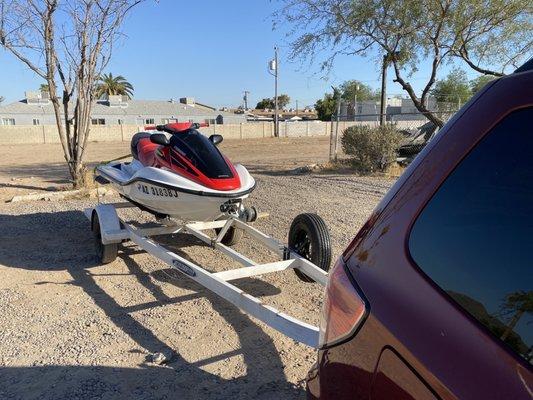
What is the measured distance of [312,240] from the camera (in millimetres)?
4672

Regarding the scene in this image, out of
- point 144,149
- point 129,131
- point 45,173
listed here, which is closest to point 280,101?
point 129,131

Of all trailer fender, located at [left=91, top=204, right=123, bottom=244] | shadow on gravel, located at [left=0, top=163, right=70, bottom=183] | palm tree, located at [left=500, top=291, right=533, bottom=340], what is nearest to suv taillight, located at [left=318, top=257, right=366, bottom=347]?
palm tree, located at [left=500, top=291, right=533, bottom=340]

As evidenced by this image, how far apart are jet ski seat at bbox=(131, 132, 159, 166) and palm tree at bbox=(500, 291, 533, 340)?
499cm

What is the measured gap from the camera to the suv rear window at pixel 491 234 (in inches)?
44.3

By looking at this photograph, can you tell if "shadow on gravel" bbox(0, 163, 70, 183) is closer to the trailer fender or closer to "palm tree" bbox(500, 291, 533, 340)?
the trailer fender

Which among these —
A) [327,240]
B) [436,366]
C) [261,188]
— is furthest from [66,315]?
[261,188]

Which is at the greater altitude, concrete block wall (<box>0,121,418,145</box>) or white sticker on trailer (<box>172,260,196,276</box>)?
white sticker on trailer (<box>172,260,196,276</box>)

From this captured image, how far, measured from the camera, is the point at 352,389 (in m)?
1.42

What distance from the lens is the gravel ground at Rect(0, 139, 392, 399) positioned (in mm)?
3209

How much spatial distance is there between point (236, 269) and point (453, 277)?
120 inches

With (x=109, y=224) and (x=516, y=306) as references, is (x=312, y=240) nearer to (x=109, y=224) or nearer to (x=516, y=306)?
(x=109, y=224)

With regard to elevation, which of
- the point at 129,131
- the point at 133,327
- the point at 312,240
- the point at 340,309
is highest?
the point at 340,309

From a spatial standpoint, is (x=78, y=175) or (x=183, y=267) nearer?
(x=183, y=267)

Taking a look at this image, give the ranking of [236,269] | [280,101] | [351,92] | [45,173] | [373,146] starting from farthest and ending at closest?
[280,101] < [351,92] < [45,173] < [373,146] < [236,269]
